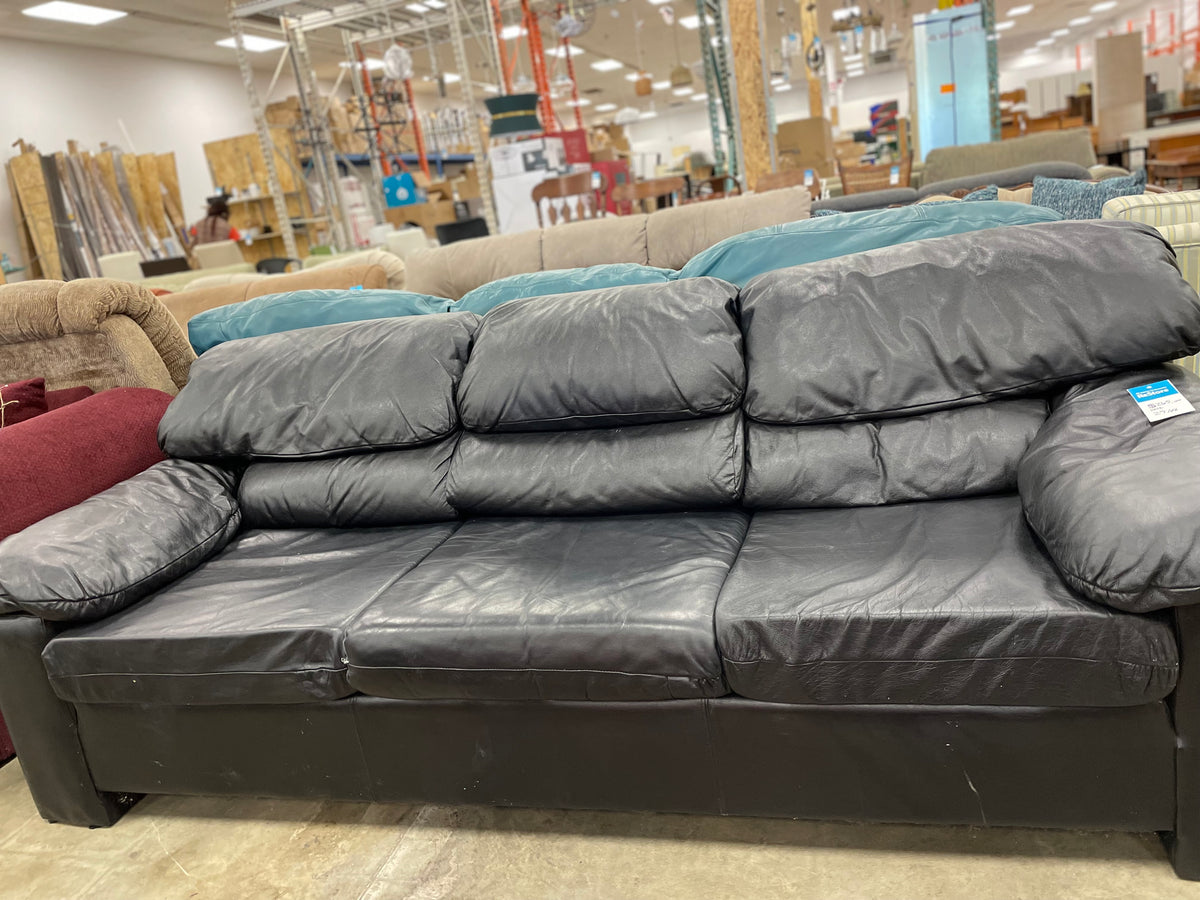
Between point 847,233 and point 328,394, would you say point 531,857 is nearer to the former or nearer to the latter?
point 328,394

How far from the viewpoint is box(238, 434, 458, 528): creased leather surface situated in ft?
6.29

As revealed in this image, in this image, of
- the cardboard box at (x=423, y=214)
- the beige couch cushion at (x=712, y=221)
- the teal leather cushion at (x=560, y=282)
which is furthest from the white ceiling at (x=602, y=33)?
the teal leather cushion at (x=560, y=282)

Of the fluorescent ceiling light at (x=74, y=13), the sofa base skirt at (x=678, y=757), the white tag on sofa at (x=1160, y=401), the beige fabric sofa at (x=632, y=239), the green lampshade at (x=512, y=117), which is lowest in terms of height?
the sofa base skirt at (x=678, y=757)

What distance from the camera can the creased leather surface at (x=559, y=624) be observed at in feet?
4.29

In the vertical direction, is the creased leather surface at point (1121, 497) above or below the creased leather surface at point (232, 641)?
above

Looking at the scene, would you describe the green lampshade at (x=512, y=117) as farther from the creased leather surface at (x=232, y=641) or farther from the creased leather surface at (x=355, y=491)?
the creased leather surface at (x=232, y=641)

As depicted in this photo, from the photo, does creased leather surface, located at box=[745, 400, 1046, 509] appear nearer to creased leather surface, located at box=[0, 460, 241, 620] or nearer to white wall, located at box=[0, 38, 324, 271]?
creased leather surface, located at box=[0, 460, 241, 620]

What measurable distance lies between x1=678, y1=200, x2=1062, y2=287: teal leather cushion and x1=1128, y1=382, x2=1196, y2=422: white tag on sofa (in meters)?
0.65

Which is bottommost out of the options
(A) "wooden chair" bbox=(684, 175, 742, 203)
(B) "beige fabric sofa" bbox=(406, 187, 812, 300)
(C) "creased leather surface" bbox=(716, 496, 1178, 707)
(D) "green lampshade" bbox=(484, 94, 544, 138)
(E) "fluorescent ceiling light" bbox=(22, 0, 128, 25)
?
(C) "creased leather surface" bbox=(716, 496, 1178, 707)

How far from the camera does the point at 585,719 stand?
140 centimetres

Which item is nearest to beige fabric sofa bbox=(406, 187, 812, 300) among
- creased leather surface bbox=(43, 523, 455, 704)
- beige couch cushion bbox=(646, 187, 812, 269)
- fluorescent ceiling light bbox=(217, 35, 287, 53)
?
beige couch cushion bbox=(646, 187, 812, 269)

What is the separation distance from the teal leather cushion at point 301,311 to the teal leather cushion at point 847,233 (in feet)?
2.65

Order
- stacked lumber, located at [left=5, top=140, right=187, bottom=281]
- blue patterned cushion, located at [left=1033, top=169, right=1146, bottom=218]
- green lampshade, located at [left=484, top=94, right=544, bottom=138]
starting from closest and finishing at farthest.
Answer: blue patterned cushion, located at [left=1033, top=169, right=1146, bottom=218]
green lampshade, located at [left=484, top=94, right=544, bottom=138]
stacked lumber, located at [left=5, top=140, right=187, bottom=281]

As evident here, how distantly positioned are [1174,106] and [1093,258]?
10.7 metres
